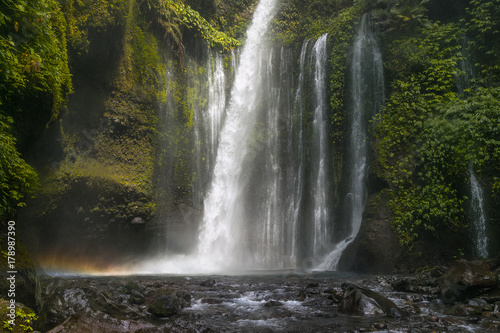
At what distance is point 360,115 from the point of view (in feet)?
43.8

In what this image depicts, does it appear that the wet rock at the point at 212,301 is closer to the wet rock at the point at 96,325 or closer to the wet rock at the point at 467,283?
the wet rock at the point at 96,325

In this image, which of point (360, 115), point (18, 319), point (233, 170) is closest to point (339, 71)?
point (360, 115)

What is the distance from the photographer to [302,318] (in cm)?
511

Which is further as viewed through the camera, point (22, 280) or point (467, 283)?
point (467, 283)

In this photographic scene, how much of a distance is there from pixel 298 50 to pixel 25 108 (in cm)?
1314

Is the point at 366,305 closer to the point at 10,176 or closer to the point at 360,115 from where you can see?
the point at 10,176

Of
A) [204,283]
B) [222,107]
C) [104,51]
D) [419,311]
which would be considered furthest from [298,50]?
[419,311]

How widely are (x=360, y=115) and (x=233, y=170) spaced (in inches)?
248

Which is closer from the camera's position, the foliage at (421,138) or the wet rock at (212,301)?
the wet rock at (212,301)

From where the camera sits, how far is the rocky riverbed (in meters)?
4.30

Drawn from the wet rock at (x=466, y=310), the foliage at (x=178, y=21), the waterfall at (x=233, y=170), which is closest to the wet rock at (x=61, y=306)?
the wet rock at (x=466, y=310)

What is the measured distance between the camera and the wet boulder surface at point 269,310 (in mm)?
4281

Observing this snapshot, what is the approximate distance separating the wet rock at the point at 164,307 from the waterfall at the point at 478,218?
25.9 feet

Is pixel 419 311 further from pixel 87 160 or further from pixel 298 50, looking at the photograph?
pixel 298 50
